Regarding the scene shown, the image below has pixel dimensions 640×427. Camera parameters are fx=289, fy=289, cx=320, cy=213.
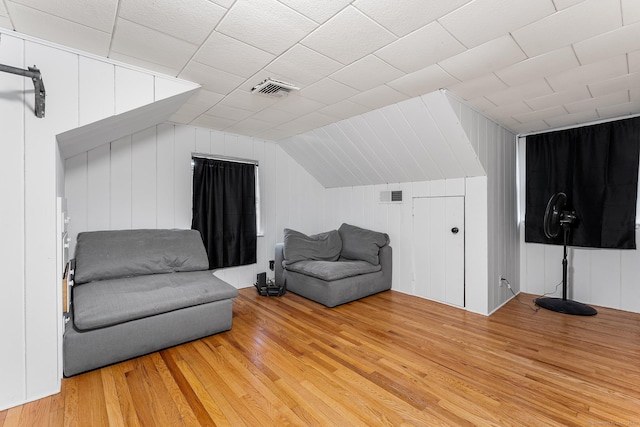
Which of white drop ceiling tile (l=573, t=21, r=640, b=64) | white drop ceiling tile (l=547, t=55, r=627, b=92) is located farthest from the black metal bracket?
white drop ceiling tile (l=547, t=55, r=627, b=92)

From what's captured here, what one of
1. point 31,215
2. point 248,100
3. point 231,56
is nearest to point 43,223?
point 31,215

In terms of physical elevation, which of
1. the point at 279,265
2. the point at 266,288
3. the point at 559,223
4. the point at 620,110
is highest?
the point at 620,110

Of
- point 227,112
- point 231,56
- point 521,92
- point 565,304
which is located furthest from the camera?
point 565,304

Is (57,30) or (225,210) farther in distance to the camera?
(225,210)

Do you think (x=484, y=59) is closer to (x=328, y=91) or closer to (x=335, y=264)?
(x=328, y=91)

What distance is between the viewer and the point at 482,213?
347cm

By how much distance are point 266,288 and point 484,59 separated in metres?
A: 3.57

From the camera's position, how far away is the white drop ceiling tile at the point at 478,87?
258 cm

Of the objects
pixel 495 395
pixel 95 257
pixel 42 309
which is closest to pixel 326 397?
pixel 495 395

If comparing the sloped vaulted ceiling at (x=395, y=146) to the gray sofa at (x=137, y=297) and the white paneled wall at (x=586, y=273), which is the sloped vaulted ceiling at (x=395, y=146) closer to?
the white paneled wall at (x=586, y=273)

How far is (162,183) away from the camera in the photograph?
12.5 feet

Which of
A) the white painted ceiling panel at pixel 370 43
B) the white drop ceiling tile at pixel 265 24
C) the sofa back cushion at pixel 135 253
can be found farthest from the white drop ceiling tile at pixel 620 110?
the sofa back cushion at pixel 135 253

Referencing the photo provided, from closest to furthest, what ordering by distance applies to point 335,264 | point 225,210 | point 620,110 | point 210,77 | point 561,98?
point 210,77
point 561,98
point 620,110
point 335,264
point 225,210

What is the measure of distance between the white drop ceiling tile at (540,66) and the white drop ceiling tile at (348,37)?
1169mm
